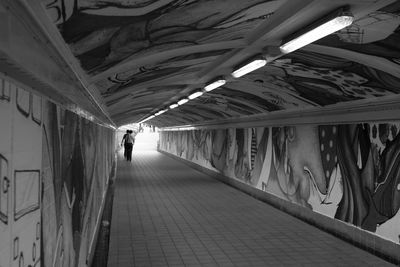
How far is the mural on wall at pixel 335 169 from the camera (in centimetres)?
717

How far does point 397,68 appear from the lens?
5.67 metres

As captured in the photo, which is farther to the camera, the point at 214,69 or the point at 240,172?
the point at 240,172

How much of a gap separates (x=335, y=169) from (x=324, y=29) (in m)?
5.41

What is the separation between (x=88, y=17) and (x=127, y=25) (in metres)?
0.57

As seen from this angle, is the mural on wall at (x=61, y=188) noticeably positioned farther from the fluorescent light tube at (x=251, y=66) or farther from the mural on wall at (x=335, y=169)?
the mural on wall at (x=335, y=169)

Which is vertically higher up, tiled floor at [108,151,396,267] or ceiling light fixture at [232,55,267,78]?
ceiling light fixture at [232,55,267,78]

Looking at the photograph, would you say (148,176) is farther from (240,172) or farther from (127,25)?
(127,25)

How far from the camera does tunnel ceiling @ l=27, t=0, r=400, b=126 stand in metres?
3.29

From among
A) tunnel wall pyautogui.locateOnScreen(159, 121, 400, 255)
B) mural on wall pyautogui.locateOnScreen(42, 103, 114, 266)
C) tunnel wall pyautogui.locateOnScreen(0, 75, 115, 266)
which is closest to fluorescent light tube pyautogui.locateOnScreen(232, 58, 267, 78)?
tunnel wall pyautogui.locateOnScreen(159, 121, 400, 255)

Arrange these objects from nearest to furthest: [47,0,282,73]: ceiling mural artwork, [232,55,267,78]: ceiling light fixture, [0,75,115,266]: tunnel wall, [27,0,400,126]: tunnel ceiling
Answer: [0,75,115,266]: tunnel wall, [47,0,282,73]: ceiling mural artwork, [27,0,400,126]: tunnel ceiling, [232,55,267,78]: ceiling light fixture

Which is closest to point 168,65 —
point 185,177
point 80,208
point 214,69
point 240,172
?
point 214,69

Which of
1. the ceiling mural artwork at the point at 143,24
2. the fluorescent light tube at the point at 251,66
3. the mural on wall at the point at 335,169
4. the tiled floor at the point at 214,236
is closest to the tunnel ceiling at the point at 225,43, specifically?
the ceiling mural artwork at the point at 143,24

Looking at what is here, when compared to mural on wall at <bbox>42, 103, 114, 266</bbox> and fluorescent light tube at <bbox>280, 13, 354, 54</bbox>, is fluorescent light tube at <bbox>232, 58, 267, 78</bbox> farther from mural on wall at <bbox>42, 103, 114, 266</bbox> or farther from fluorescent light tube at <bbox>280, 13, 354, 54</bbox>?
mural on wall at <bbox>42, 103, 114, 266</bbox>

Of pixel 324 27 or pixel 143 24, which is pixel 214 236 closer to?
pixel 324 27
